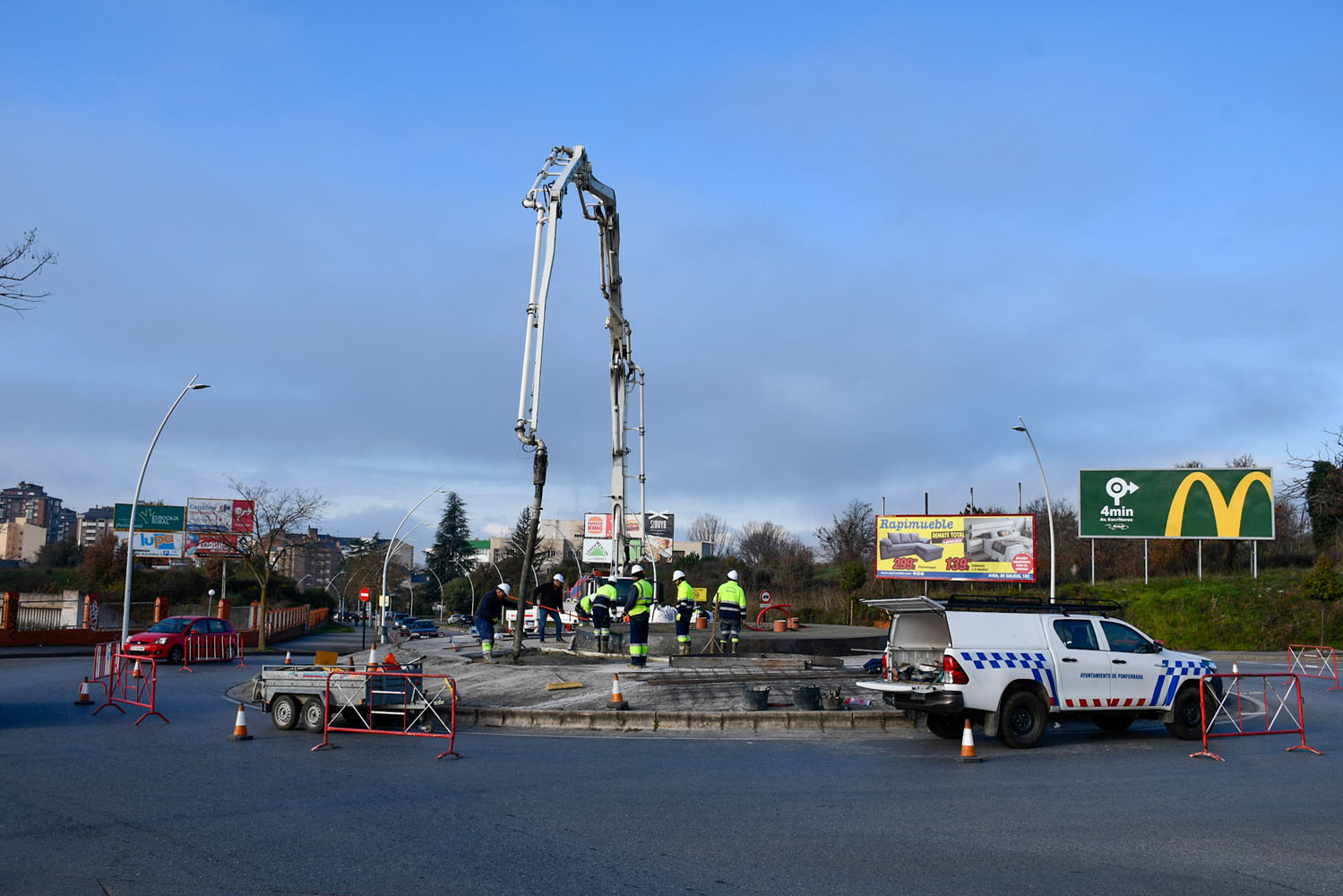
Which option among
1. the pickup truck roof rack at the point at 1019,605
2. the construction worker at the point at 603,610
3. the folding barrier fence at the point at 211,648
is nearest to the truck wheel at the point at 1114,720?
the pickup truck roof rack at the point at 1019,605

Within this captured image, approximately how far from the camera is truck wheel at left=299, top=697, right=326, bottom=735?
1413 cm

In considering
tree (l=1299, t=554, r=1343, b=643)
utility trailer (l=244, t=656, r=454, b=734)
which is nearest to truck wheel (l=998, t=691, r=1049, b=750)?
utility trailer (l=244, t=656, r=454, b=734)

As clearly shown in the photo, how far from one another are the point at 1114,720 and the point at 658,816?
28.3 feet

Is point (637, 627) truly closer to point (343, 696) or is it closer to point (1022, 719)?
point (343, 696)

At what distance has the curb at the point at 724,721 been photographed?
14.5m

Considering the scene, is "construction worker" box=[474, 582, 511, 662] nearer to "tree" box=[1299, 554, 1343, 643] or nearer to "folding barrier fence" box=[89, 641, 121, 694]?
"folding barrier fence" box=[89, 641, 121, 694]

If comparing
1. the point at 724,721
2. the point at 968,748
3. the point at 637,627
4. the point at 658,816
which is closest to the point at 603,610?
the point at 637,627

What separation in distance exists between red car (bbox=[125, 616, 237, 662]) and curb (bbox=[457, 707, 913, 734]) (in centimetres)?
1859

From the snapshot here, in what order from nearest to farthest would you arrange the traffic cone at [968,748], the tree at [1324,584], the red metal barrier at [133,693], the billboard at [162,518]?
the traffic cone at [968,748]
the red metal barrier at [133,693]
the tree at [1324,584]
the billboard at [162,518]

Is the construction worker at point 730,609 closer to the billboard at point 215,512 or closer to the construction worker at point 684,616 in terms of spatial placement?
the construction worker at point 684,616

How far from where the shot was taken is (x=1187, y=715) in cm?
1354

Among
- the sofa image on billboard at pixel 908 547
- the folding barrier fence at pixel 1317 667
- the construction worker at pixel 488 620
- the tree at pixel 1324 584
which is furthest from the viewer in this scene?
the sofa image on billboard at pixel 908 547

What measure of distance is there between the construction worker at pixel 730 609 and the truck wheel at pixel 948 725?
716cm

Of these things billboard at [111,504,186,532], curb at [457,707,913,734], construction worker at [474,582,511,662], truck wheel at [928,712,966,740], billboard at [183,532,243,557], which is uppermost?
billboard at [111,504,186,532]
